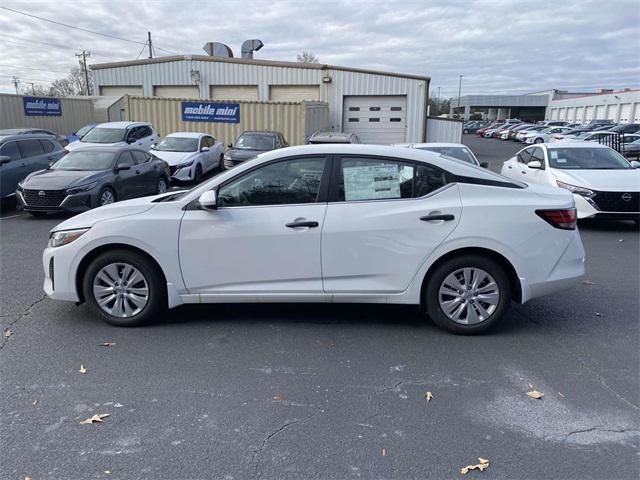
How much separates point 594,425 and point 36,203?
32.7 feet

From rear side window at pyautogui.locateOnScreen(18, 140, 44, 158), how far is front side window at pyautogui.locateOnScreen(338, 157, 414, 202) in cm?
1032

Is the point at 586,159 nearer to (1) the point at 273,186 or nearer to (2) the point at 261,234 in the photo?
(1) the point at 273,186

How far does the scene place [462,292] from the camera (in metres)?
4.31

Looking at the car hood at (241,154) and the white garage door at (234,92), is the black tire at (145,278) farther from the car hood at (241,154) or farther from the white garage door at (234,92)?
the white garage door at (234,92)

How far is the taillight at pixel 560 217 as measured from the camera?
13.9 ft

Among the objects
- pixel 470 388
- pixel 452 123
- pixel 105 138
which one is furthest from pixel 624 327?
pixel 452 123

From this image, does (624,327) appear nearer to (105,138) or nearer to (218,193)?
(218,193)

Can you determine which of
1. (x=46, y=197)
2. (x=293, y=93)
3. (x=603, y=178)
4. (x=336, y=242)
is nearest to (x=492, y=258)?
(x=336, y=242)

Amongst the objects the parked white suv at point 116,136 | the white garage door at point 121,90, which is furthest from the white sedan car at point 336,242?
the white garage door at point 121,90

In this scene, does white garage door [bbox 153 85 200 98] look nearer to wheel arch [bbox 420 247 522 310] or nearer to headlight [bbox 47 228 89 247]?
headlight [bbox 47 228 89 247]

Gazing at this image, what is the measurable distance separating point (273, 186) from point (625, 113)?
226ft

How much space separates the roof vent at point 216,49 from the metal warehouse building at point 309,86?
2834mm

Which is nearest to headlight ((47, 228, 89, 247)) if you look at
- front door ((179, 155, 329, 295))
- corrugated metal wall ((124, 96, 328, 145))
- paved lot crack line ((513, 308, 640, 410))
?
front door ((179, 155, 329, 295))

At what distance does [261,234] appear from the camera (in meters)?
4.25
